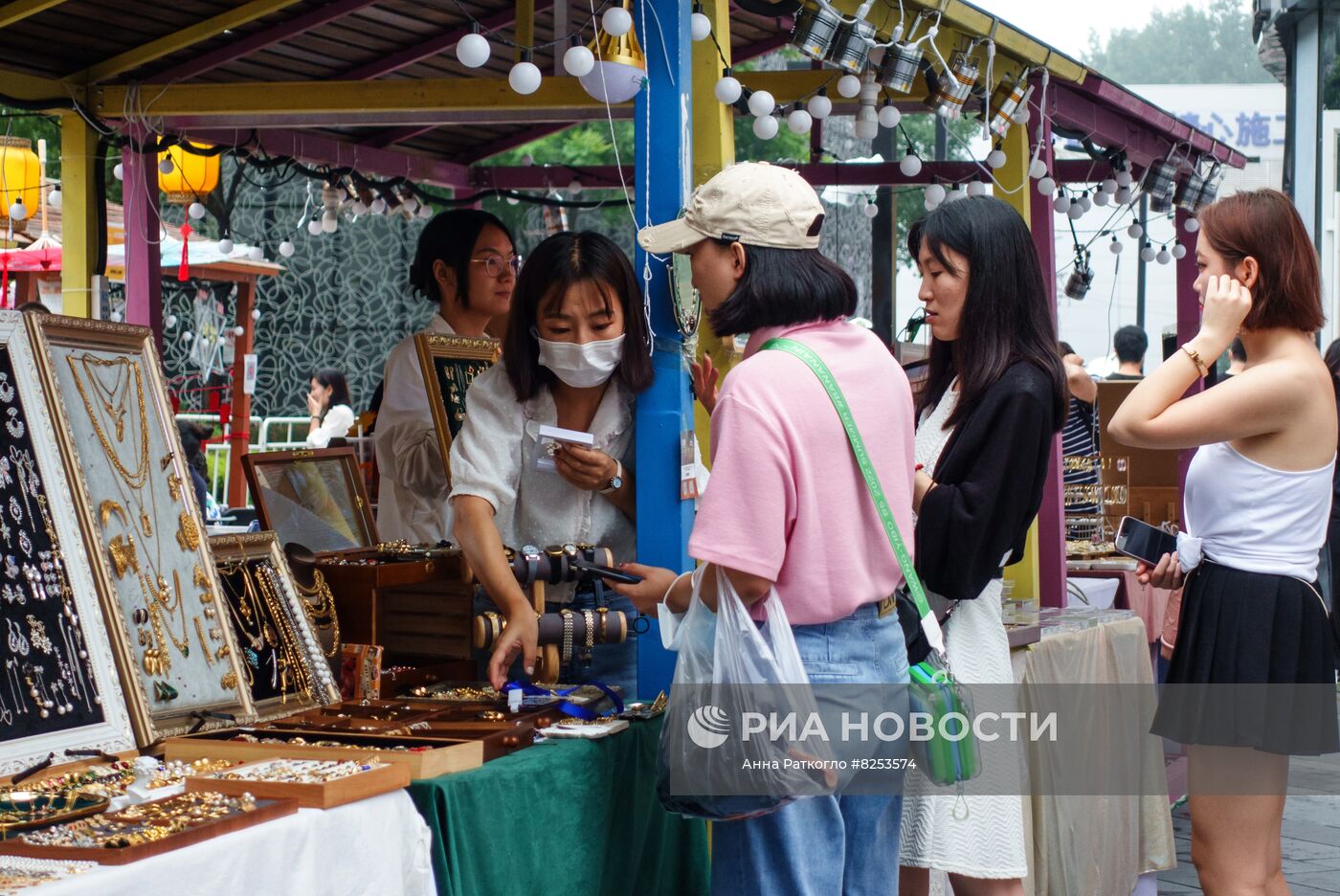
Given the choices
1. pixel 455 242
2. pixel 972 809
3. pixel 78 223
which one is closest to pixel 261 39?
pixel 78 223

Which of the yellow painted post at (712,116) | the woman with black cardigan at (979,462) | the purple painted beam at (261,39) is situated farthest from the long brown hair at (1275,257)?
the purple painted beam at (261,39)

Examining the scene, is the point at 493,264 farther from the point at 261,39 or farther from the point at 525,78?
the point at 261,39

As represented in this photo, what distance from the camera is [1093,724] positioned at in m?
4.12

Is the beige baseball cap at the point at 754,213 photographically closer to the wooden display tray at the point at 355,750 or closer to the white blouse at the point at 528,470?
the white blouse at the point at 528,470

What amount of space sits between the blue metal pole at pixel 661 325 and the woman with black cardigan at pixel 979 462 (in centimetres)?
50

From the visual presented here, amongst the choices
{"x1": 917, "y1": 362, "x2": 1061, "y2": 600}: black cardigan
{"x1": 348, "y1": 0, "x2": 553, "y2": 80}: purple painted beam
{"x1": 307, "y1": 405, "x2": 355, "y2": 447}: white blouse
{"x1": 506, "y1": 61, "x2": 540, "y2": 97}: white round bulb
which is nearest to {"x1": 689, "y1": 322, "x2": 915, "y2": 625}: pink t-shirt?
{"x1": 917, "y1": 362, "x2": 1061, "y2": 600}: black cardigan

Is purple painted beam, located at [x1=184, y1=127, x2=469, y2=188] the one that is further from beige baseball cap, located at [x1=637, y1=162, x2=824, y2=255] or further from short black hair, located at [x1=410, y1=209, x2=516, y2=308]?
beige baseball cap, located at [x1=637, y1=162, x2=824, y2=255]

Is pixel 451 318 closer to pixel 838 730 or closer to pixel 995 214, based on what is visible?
pixel 995 214

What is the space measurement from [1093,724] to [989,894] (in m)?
1.45

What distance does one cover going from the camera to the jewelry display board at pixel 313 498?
10.8 feet

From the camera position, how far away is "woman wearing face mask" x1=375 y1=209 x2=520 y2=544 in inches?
149

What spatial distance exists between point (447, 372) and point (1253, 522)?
195 cm

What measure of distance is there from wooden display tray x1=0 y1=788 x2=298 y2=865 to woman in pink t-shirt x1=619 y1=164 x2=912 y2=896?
2.39 feet

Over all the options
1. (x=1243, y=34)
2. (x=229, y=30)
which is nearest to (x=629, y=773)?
(x=229, y=30)
